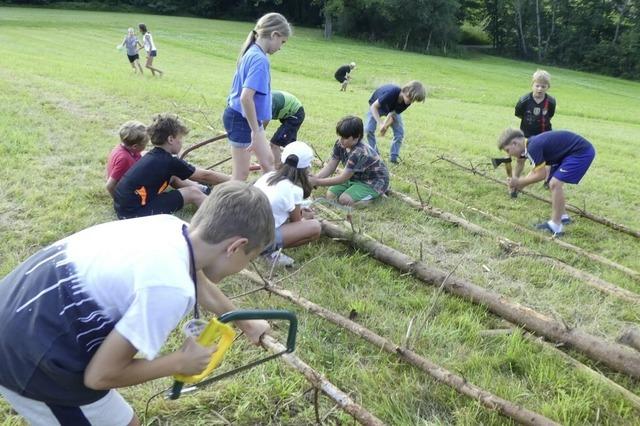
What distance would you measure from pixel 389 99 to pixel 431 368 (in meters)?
5.23

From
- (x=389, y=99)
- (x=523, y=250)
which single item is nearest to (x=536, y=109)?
(x=389, y=99)

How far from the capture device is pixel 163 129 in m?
4.46

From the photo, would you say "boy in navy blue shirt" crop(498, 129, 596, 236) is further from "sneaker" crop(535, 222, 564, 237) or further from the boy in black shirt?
the boy in black shirt

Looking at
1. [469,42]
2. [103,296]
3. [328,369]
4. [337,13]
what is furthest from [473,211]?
[469,42]

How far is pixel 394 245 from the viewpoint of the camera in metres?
4.74

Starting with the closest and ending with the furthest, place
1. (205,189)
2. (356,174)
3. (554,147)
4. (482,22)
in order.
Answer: (205,189), (554,147), (356,174), (482,22)

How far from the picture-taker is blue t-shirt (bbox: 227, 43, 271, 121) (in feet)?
15.2

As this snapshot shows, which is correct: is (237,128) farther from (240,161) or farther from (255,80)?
(255,80)

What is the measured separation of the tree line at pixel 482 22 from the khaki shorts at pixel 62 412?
47.5 m

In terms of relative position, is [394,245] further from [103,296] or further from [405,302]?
[103,296]

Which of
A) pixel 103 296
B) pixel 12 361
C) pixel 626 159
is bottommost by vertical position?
pixel 626 159

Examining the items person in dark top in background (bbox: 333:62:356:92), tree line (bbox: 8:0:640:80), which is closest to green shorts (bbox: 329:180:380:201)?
person in dark top in background (bbox: 333:62:356:92)

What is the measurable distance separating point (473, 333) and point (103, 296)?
241cm

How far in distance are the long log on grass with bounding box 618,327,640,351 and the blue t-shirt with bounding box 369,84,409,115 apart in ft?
15.9
